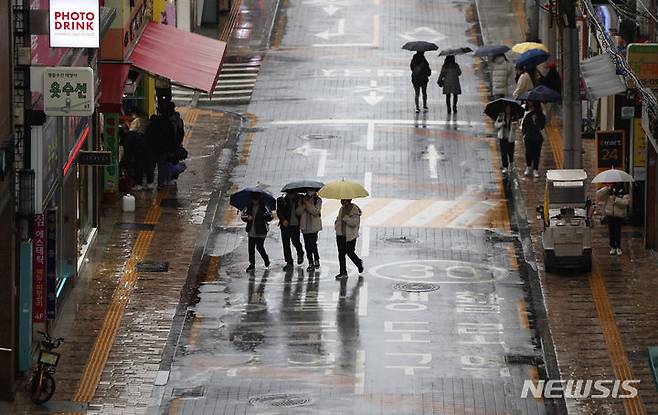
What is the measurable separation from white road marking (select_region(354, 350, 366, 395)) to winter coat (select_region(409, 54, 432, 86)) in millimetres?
17626

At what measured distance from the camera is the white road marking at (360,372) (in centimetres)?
2692

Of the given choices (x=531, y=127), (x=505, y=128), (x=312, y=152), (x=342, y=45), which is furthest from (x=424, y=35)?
(x=531, y=127)

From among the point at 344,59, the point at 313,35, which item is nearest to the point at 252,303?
the point at 344,59

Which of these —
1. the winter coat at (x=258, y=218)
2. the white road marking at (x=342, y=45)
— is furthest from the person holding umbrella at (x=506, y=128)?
the white road marking at (x=342, y=45)

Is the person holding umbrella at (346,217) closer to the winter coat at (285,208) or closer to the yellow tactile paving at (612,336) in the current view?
the winter coat at (285,208)

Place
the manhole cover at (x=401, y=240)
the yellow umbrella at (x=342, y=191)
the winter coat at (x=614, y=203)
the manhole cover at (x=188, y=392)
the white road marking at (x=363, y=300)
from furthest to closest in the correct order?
1. the manhole cover at (x=401, y=240)
2. the winter coat at (x=614, y=203)
3. the yellow umbrella at (x=342, y=191)
4. the white road marking at (x=363, y=300)
5. the manhole cover at (x=188, y=392)

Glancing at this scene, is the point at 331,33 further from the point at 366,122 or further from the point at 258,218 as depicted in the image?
the point at 258,218

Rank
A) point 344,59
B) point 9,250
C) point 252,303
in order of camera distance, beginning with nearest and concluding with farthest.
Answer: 1. point 9,250
2. point 252,303
3. point 344,59

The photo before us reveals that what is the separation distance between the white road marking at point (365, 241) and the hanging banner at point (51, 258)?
738 centimetres

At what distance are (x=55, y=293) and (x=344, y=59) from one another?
24216mm

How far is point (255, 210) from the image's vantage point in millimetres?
33062

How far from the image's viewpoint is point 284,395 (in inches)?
1051

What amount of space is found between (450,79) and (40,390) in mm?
20913

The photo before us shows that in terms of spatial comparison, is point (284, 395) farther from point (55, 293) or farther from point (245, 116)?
point (245, 116)
